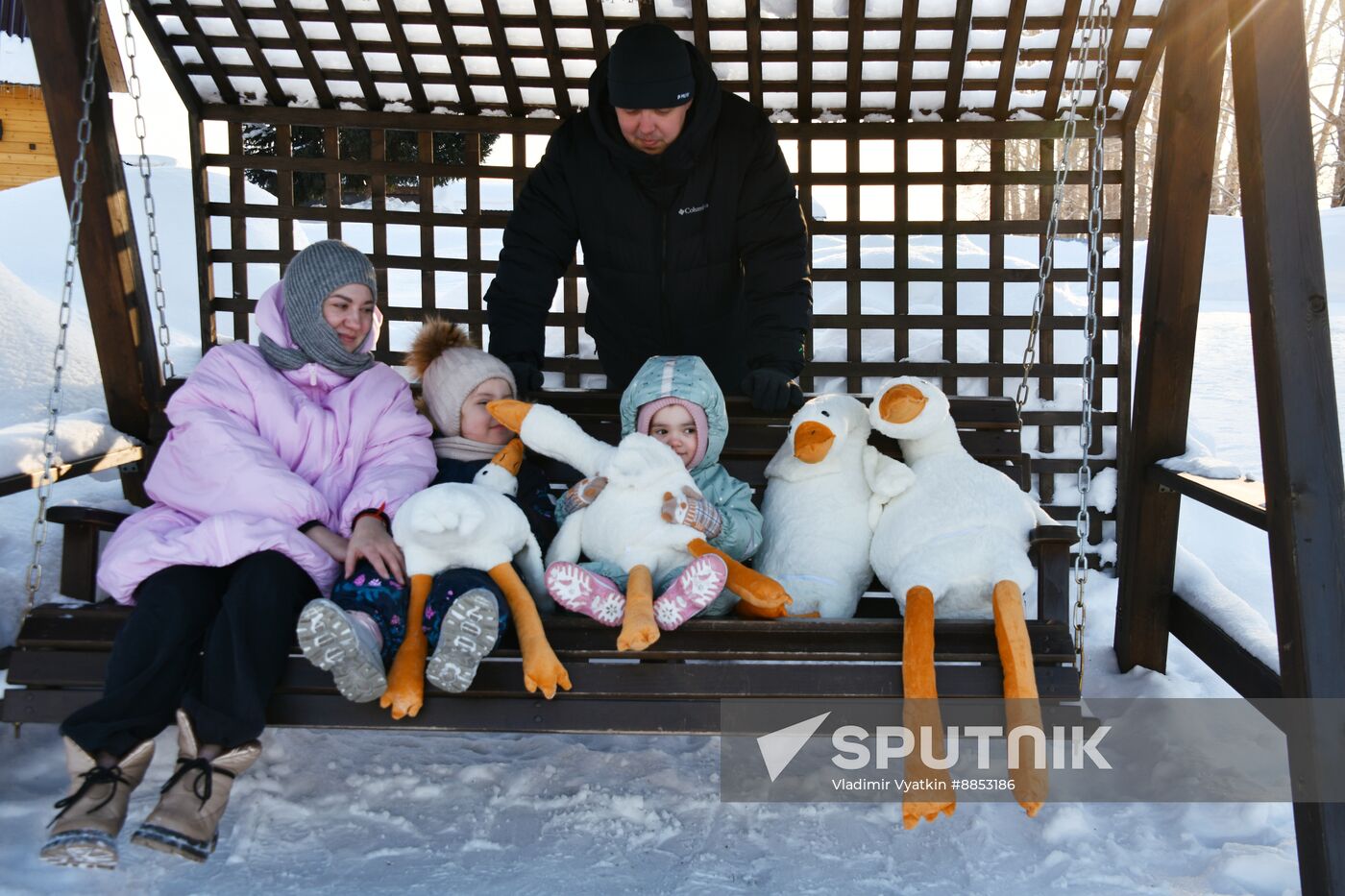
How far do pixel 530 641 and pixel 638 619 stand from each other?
0.75 ft

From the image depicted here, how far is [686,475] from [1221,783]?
163 centimetres

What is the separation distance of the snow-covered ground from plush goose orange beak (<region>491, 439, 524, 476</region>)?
0.83 metres

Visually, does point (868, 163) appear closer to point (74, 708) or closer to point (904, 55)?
point (904, 55)

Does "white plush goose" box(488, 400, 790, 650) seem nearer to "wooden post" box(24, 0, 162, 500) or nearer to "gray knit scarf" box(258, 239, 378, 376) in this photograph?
"gray knit scarf" box(258, 239, 378, 376)

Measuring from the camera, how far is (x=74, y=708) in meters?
2.28

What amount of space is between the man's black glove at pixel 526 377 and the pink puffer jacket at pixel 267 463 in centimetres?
38

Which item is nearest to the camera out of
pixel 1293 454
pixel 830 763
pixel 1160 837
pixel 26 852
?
pixel 1293 454

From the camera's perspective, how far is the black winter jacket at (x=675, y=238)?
325 cm

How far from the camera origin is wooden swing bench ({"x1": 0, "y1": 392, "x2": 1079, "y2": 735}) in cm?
Answer: 229

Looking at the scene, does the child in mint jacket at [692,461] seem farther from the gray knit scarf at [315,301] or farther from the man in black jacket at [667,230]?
the gray knit scarf at [315,301]

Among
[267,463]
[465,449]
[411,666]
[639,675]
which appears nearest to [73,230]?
[267,463]

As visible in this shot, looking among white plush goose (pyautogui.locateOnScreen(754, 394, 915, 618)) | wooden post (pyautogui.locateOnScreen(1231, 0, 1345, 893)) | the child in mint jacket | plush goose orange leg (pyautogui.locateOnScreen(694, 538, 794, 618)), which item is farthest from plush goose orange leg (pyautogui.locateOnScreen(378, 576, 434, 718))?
wooden post (pyautogui.locateOnScreen(1231, 0, 1345, 893))

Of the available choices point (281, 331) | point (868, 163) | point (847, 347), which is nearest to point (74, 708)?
point (281, 331)

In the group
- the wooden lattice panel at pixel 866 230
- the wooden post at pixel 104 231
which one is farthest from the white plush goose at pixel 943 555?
the wooden post at pixel 104 231
